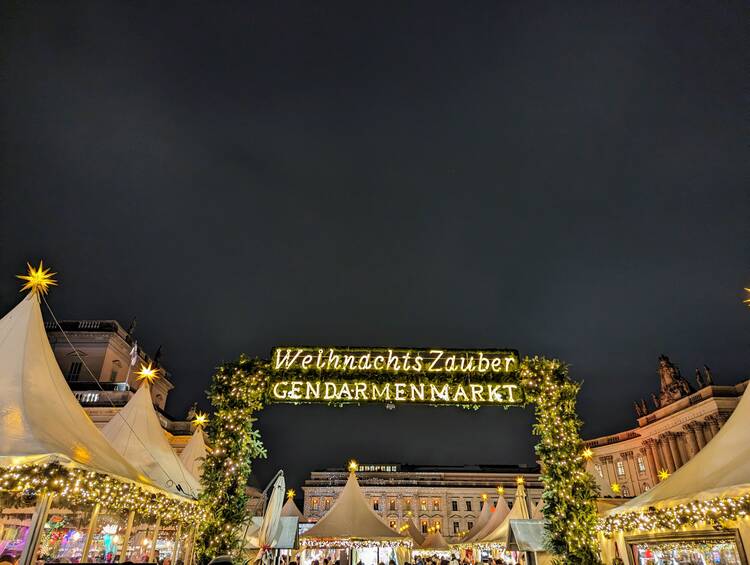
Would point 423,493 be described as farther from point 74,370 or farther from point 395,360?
point 395,360

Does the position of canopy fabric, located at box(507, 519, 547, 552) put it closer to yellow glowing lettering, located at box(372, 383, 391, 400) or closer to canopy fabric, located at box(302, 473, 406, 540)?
canopy fabric, located at box(302, 473, 406, 540)

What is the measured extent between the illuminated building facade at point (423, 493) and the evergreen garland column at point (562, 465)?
210ft

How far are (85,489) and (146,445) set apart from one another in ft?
16.9

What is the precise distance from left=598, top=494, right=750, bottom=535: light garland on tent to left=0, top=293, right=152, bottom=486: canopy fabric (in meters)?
11.7

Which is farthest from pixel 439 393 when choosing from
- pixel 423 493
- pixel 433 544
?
pixel 423 493

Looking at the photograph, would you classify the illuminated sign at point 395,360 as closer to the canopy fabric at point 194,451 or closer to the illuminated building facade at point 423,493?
the canopy fabric at point 194,451

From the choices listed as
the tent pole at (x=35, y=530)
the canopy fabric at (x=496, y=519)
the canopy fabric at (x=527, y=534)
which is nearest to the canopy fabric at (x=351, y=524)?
the canopy fabric at (x=527, y=534)

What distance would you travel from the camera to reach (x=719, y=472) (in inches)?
339

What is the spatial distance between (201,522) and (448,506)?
68.8 meters

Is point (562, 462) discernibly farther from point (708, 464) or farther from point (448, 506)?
point (448, 506)

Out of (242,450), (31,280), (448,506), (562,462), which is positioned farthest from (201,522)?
(448,506)

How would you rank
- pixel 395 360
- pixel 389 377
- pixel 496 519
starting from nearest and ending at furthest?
pixel 389 377 → pixel 395 360 → pixel 496 519

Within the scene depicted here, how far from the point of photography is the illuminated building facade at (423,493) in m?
69.5

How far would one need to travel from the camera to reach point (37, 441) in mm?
7559
